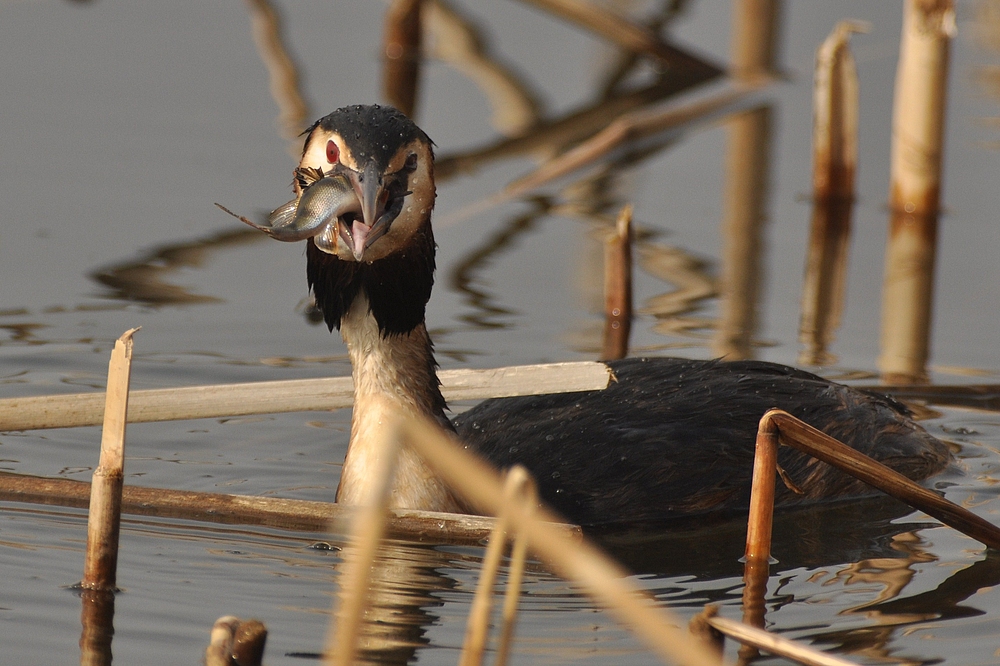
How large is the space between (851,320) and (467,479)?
596 centimetres

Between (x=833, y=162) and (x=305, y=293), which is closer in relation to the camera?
(x=305, y=293)

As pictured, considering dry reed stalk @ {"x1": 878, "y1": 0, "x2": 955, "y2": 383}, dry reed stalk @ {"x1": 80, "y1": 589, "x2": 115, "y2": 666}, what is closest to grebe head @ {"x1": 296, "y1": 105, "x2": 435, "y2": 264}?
dry reed stalk @ {"x1": 80, "y1": 589, "x2": 115, "y2": 666}

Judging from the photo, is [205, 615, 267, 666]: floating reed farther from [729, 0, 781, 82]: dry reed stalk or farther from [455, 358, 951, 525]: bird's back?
[729, 0, 781, 82]: dry reed stalk

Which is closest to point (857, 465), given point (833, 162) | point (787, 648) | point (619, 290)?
point (787, 648)

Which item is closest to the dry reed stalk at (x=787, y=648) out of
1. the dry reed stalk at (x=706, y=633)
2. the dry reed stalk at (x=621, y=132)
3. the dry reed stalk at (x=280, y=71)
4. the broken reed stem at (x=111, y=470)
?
the dry reed stalk at (x=706, y=633)

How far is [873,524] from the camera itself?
247 inches

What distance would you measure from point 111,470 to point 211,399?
0.71 meters

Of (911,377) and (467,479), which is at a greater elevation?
(911,377)

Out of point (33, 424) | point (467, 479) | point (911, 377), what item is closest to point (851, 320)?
point (911, 377)

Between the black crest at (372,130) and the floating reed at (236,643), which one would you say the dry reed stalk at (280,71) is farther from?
the floating reed at (236,643)

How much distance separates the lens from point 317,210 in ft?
16.7

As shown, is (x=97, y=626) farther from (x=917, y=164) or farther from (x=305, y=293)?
(x=917, y=164)

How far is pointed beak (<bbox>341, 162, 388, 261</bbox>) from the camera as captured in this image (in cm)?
518

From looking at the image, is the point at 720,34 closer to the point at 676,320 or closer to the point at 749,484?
the point at 676,320
